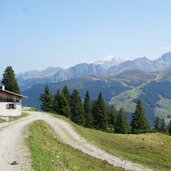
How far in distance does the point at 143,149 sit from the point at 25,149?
2739 cm

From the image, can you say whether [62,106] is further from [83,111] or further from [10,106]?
[10,106]

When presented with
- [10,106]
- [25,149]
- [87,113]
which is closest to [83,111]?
[87,113]

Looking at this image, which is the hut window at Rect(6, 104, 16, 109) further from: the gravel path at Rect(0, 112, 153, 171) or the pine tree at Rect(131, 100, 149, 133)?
the pine tree at Rect(131, 100, 149, 133)

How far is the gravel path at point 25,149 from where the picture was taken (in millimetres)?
27186

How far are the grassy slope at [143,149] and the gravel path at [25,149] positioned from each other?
7.54 ft

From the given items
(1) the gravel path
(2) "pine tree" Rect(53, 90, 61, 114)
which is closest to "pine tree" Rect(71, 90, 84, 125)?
(2) "pine tree" Rect(53, 90, 61, 114)

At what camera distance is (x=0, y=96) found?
84625 millimetres

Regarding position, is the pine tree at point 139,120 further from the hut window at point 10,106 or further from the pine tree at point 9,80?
the hut window at point 10,106

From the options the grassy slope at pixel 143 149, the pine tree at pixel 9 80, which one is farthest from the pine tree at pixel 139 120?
the grassy slope at pixel 143 149

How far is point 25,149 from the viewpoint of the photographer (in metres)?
33.4

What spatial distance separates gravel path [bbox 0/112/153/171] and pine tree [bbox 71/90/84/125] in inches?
2597

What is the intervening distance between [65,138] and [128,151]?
9419 mm

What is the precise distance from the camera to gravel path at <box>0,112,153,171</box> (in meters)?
27.2

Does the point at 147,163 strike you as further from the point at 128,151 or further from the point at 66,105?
the point at 66,105
